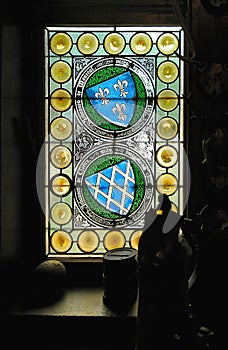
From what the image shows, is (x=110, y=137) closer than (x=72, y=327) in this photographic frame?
No

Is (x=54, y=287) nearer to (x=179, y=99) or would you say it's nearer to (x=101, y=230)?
(x=101, y=230)

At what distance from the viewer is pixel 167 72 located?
1.64 metres

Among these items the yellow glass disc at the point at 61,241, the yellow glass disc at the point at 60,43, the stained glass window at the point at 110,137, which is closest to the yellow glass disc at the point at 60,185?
the stained glass window at the point at 110,137

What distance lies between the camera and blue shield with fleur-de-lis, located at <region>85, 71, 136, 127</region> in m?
1.63

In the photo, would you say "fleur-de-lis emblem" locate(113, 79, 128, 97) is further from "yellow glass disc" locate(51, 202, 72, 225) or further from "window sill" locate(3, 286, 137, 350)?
"window sill" locate(3, 286, 137, 350)

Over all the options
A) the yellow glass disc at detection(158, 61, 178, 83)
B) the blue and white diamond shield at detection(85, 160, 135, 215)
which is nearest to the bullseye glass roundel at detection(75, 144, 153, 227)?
the blue and white diamond shield at detection(85, 160, 135, 215)

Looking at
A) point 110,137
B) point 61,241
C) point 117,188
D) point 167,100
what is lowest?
point 61,241

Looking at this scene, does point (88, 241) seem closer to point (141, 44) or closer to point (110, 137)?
point (110, 137)

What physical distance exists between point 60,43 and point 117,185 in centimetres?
42

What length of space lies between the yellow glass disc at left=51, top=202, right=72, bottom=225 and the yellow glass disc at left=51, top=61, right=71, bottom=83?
1.12ft

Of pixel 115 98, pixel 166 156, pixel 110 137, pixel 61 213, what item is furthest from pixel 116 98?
pixel 61 213

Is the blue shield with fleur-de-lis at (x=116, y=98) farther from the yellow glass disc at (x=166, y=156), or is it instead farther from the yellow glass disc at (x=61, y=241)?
the yellow glass disc at (x=61, y=241)

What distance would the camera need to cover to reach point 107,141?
164cm
